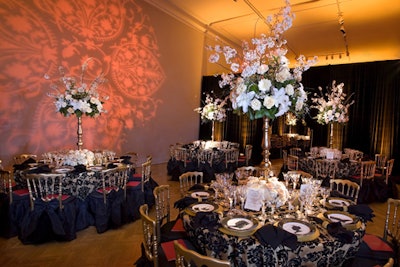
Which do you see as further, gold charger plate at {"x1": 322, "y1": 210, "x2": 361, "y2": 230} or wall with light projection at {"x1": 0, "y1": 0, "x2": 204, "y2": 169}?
wall with light projection at {"x1": 0, "y1": 0, "x2": 204, "y2": 169}

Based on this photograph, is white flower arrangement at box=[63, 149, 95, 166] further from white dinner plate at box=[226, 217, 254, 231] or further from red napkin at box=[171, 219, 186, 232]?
white dinner plate at box=[226, 217, 254, 231]

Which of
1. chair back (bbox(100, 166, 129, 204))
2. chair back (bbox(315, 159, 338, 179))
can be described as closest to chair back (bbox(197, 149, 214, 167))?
chair back (bbox(315, 159, 338, 179))

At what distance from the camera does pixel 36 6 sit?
17.5 feet

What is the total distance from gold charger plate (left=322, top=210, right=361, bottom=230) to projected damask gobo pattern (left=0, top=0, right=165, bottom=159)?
5661 mm

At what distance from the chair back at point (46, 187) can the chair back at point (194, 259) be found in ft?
8.13

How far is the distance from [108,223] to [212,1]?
7.03m

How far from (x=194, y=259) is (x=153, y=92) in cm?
744

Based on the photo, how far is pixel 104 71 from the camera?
6.85 metres

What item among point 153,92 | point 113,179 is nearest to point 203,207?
point 113,179

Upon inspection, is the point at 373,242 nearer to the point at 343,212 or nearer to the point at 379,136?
the point at 343,212

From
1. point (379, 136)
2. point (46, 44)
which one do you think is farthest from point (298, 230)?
point (379, 136)

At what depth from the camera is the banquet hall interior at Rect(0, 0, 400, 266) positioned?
3.72 m

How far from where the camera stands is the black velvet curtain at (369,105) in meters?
7.58

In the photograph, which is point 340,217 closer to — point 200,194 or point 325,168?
point 200,194
